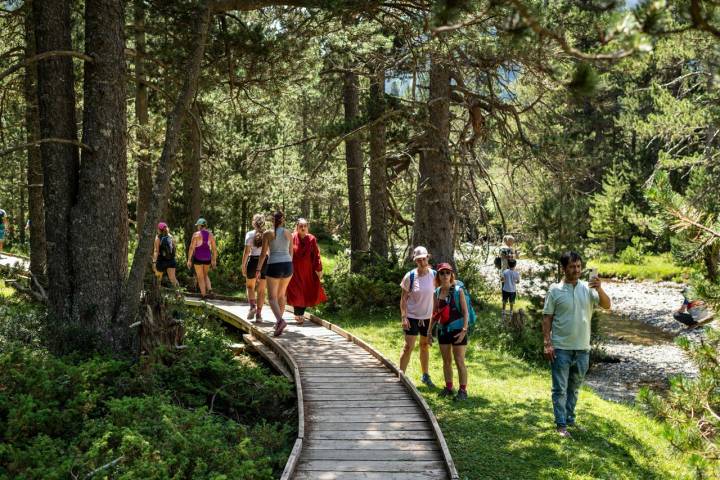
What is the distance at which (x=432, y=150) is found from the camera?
14.2 m

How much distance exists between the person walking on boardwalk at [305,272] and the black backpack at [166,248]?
144 inches

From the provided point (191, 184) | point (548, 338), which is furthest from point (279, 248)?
point (191, 184)

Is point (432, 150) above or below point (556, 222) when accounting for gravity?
above

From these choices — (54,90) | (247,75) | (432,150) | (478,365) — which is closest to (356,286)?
(432,150)

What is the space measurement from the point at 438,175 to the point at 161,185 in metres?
7.68

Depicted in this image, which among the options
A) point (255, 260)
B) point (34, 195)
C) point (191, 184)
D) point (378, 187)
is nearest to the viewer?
point (255, 260)

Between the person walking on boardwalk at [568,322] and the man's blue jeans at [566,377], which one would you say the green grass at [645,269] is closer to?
the man's blue jeans at [566,377]

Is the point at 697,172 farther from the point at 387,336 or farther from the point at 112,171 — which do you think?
the point at 112,171

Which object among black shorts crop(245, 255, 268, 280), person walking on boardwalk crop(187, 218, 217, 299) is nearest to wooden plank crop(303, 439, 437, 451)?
black shorts crop(245, 255, 268, 280)

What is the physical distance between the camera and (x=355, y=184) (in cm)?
1628

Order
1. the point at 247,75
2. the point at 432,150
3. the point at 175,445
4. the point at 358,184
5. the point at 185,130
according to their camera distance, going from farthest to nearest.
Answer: the point at 185,130 → the point at 358,184 → the point at 432,150 → the point at 247,75 → the point at 175,445

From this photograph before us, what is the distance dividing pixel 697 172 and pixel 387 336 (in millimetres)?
10538

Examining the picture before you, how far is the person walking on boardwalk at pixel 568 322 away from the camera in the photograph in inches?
265

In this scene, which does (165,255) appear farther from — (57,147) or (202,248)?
(57,147)
